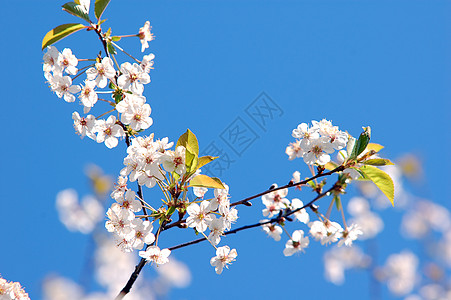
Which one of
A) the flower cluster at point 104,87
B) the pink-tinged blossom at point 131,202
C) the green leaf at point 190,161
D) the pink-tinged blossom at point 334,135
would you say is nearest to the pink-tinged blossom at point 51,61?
the flower cluster at point 104,87

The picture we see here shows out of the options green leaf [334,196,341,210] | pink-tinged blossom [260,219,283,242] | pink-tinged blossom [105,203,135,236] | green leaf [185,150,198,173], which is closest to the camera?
green leaf [185,150,198,173]

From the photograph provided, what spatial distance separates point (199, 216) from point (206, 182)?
→ 0.20 meters

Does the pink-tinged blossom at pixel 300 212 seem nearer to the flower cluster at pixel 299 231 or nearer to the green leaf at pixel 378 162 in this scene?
the flower cluster at pixel 299 231

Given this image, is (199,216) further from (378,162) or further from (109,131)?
(378,162)

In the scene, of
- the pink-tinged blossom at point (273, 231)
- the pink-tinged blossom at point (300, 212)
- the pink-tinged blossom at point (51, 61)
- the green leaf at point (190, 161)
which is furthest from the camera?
the pink-tinged blossom at point (273, 231)

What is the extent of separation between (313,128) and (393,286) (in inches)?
213

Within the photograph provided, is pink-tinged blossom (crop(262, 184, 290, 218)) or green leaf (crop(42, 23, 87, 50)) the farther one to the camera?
pink-tinged blossom (crop(262, 184, 290, 218))

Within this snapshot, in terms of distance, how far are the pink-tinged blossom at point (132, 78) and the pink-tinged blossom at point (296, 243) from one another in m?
1.31

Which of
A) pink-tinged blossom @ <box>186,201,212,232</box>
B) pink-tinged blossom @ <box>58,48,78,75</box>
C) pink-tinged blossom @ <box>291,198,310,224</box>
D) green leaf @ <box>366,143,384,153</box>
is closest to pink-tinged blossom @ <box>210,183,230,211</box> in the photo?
pink-tinged blossom @ <box>186,201,212,232</box>

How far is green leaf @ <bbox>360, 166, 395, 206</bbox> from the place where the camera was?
2020 millimetres

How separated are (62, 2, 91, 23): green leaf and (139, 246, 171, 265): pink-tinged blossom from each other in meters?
1.16

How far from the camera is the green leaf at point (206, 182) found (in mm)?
1830

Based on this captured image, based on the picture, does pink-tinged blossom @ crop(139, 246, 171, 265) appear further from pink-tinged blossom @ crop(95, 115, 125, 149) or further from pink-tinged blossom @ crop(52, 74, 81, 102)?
pink-tinged blossom @ crop(52, 74, 81, 102)

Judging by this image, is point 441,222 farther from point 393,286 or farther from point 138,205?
point 138,205
